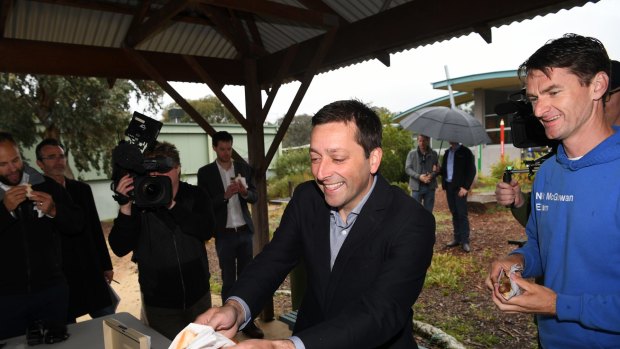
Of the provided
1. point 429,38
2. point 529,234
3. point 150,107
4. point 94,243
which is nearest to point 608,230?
point 529,234

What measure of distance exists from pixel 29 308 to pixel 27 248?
35cm

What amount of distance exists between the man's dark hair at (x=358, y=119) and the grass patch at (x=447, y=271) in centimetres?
479

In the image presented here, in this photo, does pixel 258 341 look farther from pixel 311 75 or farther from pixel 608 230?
pixel 311 75

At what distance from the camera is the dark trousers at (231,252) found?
4.38 meters

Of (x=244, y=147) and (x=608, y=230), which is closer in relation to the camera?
(x=608, y=230)

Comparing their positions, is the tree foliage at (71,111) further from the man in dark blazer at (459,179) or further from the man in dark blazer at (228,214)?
the man in dark blazer at (459,179)

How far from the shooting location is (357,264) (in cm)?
145

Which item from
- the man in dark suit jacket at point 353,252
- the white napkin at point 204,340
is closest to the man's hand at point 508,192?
the man in dark suit jacket at point 353,252

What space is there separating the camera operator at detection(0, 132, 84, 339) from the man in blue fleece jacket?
2428 mm

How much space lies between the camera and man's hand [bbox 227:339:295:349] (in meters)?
1.07

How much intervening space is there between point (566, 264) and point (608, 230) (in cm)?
18

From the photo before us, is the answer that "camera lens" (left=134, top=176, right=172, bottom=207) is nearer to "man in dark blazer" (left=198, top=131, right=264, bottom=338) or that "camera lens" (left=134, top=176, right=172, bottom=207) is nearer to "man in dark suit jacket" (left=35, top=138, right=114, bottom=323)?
"man in dark suit jacket" (left=35, top=138, right=114, bottom=323)

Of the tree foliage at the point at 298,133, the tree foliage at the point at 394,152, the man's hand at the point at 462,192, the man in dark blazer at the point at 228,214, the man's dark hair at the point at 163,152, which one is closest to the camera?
the man's dark hair at the point at 163,152

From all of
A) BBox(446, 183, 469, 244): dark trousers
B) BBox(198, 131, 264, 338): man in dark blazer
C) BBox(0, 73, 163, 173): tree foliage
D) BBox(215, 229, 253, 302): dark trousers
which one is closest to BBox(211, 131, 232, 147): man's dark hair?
BBox(198, 131, 264, 338): man in dark blazer
